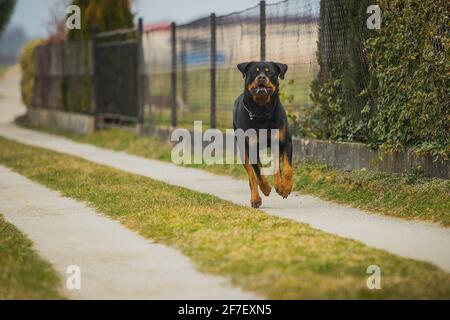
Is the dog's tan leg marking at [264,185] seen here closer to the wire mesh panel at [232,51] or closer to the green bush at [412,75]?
the green bush at [412,75]

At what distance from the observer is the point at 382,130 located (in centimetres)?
1250

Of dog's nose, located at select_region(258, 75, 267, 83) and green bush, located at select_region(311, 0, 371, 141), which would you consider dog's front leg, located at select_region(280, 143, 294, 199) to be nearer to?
dog's nose, located at select_region(258, 75, 267, 83)

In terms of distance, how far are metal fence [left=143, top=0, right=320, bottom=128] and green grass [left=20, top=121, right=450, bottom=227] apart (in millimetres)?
1771

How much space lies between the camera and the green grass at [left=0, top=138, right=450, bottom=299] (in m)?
6.76

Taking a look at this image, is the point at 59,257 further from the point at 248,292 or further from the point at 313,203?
the point at 313,203

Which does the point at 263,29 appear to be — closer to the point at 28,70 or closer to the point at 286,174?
the point at 286,174

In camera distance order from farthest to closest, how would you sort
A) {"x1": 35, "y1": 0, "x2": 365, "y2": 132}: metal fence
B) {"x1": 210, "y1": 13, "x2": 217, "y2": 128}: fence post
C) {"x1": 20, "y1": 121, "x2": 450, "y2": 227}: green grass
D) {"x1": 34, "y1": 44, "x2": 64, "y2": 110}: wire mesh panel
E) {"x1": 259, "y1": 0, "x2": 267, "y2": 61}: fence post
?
{"x1": 34, "y1": 44, "x2": 64, "y2": 110}: wire mesh panel, {"x1": 210, "y1": 13, "x2": 217, "y2": 128}: fence post, {"x1": 259, "y1": 0, "x2": 267, "y2": 61}: fence post, {"x1": 35, "y1": 0, "x2": 365, "y2": 132}: metal fence, {"x1": 20, "y1": 121, "x2": 450, "y2": 227}: green grass

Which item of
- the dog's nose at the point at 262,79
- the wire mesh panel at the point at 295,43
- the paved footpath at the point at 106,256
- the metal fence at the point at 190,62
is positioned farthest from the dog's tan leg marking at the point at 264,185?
the wire mesh panel at the point at 295,43

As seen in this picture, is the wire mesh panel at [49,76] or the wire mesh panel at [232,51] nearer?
the wire mesh panel at [232,51]

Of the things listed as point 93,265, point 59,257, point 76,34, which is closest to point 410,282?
point 93,265

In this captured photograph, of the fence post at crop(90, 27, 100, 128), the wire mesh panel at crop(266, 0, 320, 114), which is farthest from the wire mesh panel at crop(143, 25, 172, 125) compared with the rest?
the wire mesh panel at crop(266, 0, 320, 114)

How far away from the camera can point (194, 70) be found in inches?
851

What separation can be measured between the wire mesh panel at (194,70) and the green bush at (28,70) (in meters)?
14.0

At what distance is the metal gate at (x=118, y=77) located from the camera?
78.0 feet
